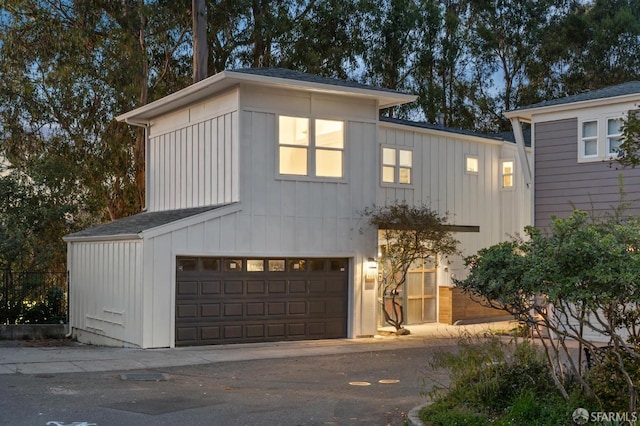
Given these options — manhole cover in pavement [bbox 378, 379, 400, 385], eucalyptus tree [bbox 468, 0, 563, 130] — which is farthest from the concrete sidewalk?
eucalyptus tree [bbox 468, 0, 563, 130]

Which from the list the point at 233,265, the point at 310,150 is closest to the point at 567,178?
the point at 310,150

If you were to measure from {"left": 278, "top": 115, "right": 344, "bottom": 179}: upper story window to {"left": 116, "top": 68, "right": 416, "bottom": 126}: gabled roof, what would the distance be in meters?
0.88

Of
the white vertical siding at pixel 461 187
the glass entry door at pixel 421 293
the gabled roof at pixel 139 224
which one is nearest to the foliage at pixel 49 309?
the gabled roof at pixel 139 224

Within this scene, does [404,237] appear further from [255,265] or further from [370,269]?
[255,265]

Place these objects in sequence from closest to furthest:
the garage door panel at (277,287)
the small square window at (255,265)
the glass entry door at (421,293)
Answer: the small square window at (255,265)
the garage door panel at (277,287)
the glass entry door at (421,293)

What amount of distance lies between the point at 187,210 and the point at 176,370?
20.3 feet

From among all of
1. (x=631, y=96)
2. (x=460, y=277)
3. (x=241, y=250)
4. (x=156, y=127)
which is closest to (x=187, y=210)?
(x=241, y=250)

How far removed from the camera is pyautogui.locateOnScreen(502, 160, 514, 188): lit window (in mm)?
24109

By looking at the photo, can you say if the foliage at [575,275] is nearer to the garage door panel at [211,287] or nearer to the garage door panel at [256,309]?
the garage door panel at [211,287]

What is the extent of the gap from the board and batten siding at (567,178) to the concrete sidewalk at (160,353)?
422 centimetres

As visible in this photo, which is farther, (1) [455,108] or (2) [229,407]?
(1) [455,108]

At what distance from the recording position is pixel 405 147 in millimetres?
21562

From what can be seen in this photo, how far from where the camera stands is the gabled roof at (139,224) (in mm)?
17328

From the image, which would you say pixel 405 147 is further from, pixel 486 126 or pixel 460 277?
pixel 486 126
